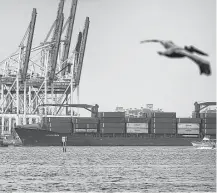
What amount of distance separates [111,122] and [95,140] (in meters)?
4.43

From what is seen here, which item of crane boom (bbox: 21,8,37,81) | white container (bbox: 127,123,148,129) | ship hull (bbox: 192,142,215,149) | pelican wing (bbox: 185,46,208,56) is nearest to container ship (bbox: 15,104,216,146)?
white container (bbox: 127,123,148,129)

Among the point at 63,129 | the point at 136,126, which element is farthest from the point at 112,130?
the point at 63,129

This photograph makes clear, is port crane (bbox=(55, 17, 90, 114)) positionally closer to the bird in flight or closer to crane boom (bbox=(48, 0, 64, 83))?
crane boom (bbox=(48, 0, 64, 83))

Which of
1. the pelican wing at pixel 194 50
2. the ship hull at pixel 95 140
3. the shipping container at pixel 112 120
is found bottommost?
the pelican wing at pixel 194 50

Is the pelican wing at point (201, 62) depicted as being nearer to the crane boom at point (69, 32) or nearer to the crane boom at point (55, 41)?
the crane boom at point (55, 41)

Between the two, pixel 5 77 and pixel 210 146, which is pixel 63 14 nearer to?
pixel 5 77

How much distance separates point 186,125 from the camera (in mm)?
137875

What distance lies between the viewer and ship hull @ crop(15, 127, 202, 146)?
136750 mm

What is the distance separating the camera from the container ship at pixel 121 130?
13625 cm

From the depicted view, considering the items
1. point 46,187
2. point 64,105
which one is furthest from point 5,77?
point 46,187

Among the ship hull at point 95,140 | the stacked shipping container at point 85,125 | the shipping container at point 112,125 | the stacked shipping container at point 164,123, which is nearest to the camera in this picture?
the shipping container at point 112,125

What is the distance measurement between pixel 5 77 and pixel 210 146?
45.0 metres

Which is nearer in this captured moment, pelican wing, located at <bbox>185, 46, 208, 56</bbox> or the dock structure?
pelican wing, located at <bbox>185, 46, 208, 56</bbox>

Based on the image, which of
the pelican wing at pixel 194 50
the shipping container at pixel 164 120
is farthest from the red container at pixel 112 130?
the pelican wing at pixel 194 50
